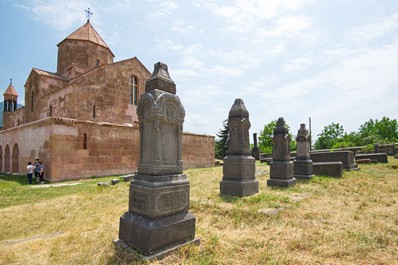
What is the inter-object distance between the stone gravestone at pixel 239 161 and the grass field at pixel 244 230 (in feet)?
1.57

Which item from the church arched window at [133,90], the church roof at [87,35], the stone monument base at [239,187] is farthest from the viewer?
the church roof at [87,35]

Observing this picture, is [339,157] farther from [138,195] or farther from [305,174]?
[138,195]

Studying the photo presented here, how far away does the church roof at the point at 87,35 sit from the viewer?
845 inches

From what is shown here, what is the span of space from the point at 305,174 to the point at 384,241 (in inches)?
248

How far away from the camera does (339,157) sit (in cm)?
1188

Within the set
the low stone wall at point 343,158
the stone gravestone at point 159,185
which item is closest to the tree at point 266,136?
the low stone wall at point 343,158

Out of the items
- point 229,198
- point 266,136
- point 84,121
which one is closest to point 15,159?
point 84,121

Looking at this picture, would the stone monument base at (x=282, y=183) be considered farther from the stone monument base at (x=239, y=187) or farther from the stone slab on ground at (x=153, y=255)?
the stone slab on ground at (x=153, y=255)

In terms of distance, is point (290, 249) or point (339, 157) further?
point (339, 157)

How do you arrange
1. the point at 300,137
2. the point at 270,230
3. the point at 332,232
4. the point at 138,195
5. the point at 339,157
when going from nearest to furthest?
the point at 138,195, the point at 332,232, the point at 270,230, the point at 300,137, the point at 339,157

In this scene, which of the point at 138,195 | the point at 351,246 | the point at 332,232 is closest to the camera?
the point at 351,246

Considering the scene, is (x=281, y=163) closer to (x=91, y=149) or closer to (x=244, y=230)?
(x=244, y=230)

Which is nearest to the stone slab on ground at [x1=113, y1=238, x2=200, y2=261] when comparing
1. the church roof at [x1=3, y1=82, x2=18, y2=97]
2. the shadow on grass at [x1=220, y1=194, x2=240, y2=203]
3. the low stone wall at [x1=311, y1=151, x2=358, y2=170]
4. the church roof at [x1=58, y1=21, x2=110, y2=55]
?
the shadow on grass at [x1=220, y1=194, x2=240, y2=203]

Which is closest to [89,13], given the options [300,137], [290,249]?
[300,137]
